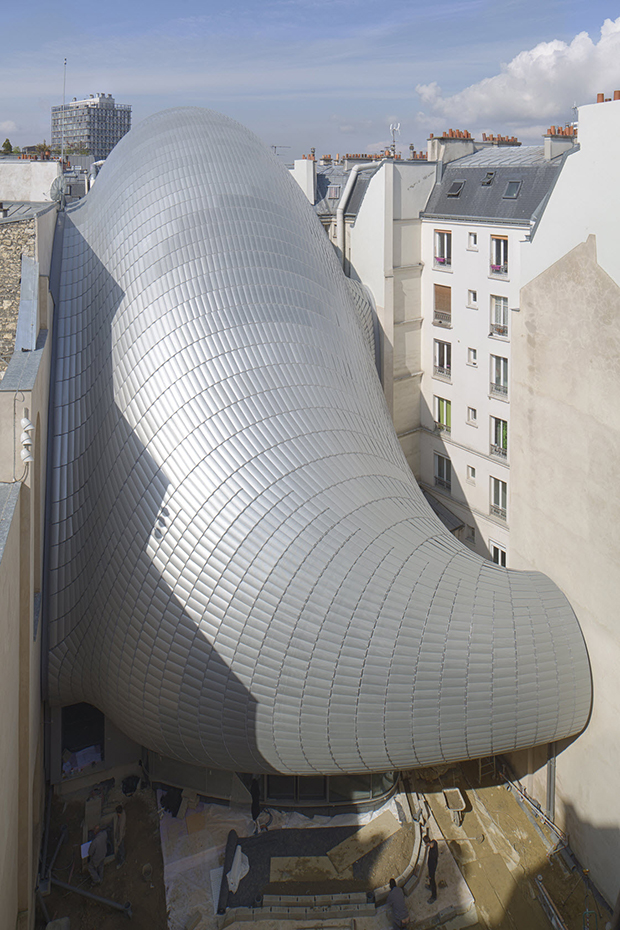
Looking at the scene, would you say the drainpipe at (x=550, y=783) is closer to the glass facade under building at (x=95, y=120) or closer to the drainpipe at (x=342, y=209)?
the drainpipe at (x=342, y=209)

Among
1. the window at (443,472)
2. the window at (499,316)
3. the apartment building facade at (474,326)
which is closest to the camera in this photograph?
the apartment building facade at (474,326)

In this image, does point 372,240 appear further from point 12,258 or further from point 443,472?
point 12,258

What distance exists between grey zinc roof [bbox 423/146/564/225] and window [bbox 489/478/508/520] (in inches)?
278

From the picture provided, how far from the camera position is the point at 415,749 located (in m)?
12.4

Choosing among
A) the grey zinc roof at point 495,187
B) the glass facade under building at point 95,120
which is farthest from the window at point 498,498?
the glass facade under building at point 95,120

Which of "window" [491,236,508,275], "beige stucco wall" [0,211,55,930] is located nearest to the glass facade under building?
"window" [491,236,508,275]

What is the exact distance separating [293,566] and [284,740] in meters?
2.85

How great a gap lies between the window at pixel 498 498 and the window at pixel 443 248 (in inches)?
257

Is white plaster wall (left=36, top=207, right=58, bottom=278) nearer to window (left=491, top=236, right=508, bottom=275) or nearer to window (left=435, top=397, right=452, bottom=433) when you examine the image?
window (left=491, top=236, right=508, bottom=275)

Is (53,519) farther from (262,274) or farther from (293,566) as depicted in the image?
(262,274)

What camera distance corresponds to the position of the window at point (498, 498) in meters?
21.5

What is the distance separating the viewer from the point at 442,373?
2350 centimetres

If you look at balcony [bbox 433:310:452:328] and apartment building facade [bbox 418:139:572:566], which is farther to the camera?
balcony [bbox 433:310:452:328]

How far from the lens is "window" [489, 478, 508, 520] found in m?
21.5
